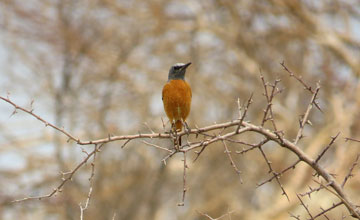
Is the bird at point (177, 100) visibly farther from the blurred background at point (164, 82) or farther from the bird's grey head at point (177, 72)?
Result: the blurred background at point (164, 82)

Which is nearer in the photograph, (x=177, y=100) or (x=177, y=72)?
(x=177, y=100)

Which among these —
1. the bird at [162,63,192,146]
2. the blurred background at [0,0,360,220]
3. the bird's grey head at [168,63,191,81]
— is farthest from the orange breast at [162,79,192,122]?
the blurred background at [0,0,360,220]

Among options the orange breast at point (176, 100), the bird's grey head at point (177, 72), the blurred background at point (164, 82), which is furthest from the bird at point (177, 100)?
the blurred background at point (164, 82)

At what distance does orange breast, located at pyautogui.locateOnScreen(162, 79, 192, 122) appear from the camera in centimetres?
796

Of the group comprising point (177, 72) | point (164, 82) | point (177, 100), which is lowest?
point (177, 100)

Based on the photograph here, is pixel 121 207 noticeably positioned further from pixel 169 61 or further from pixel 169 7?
pixel 169 7

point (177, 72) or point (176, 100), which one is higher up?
point (177, 72)

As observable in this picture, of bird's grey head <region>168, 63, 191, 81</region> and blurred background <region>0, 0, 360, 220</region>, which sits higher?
blurred background <region>0, 0, 360, 220</region>

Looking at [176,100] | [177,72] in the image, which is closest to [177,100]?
[176,100]

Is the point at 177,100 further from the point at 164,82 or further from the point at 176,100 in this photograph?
the point at 164,82

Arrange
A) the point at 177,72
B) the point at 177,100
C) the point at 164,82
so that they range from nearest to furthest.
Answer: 1. the point at 177,100
2. the point at 177,72
3. the point at 164,82

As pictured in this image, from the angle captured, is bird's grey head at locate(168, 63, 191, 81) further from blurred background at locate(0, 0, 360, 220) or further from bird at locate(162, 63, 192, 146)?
blurred background at locate(0, 0, 360, 220)

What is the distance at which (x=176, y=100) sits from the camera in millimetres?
7984

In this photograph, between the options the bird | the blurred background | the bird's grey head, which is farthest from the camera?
the blurred background
